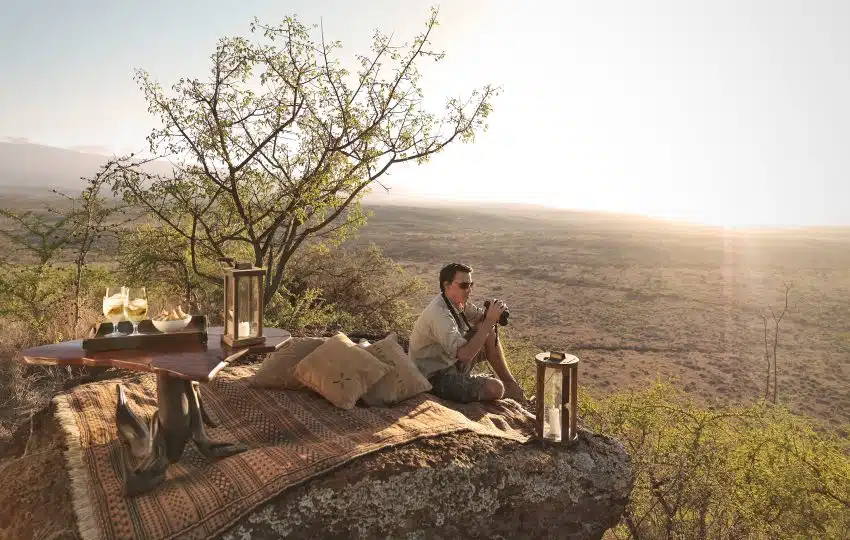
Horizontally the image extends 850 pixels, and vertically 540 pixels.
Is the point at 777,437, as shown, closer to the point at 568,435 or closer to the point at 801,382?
the point at 568,435

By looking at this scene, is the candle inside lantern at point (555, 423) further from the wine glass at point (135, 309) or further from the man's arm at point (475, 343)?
the wine glass at point (135, 309)

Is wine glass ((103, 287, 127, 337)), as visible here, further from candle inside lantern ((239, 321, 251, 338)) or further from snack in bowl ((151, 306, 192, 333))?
candle inside lantern ((239, 321, 251, 338))

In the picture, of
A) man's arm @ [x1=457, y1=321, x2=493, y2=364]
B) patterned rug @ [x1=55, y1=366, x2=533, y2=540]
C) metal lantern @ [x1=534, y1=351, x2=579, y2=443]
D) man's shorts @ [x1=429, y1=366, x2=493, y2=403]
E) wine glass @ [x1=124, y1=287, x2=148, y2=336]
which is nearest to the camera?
patterned rug @ [x1=55, y1=366, x2=533, y2=540]

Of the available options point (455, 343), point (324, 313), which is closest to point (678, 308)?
point (324, 313)

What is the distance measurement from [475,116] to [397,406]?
5.52 metres

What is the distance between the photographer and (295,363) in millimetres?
4988

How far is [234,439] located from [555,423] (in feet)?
8.36

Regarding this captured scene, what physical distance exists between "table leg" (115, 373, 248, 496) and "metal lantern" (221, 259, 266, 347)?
1.51 ft

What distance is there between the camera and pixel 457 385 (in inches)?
204

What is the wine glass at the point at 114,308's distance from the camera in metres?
3.71

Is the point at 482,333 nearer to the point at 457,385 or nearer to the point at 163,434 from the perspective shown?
the point at 457,385

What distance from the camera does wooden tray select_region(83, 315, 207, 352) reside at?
11.7 feet

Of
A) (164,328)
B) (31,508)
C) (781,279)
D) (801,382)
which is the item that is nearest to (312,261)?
(164,328)

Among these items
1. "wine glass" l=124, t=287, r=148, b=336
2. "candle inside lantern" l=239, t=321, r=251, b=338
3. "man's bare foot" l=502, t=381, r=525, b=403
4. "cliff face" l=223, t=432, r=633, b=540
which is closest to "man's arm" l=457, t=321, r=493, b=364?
"man's bare foot" l=502, t=381, r=525, b=403
